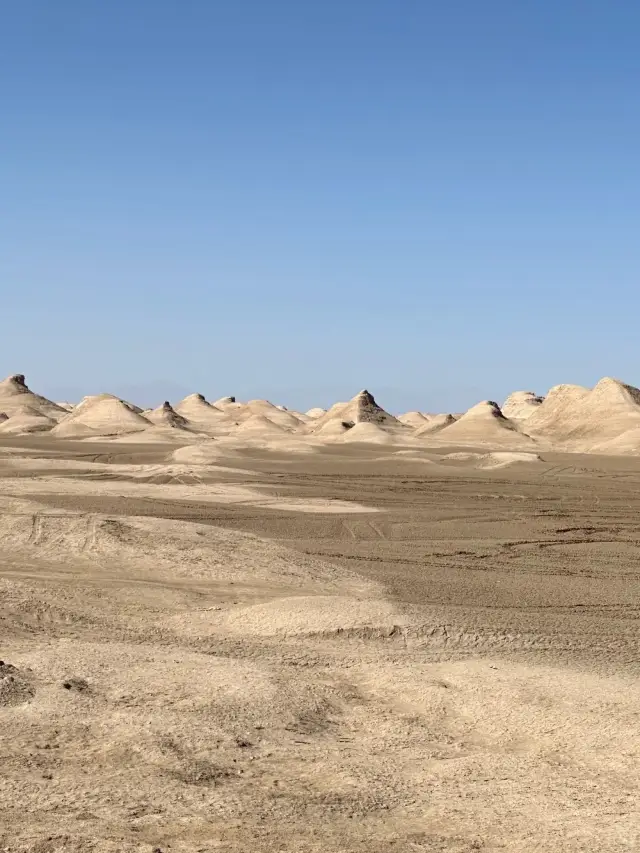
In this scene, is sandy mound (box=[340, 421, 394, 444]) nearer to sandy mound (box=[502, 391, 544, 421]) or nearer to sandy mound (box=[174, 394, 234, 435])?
sandy mound (box=[174, 394, 234, 435])

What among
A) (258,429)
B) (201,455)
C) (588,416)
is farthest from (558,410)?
(201,455)

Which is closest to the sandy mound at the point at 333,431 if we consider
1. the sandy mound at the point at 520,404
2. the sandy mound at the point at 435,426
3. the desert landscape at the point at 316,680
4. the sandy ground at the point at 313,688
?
the sandy mound at the point at 435,426

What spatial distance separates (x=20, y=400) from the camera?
10988cm

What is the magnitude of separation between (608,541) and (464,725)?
536 inches

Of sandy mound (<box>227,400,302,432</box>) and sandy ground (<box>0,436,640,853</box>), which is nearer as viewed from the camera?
sandy ground (<box>0,436,640,853</box>)

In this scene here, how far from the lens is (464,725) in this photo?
27.8 feet

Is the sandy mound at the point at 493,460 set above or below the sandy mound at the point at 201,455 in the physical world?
below

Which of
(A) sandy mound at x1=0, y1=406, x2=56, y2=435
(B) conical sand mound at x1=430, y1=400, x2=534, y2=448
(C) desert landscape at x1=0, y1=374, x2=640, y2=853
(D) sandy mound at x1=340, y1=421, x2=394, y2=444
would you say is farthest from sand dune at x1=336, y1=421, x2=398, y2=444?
(C) desert landscape at x1=0, y1=374, x2=640, y2=853

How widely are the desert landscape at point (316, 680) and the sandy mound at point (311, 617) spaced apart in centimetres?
5

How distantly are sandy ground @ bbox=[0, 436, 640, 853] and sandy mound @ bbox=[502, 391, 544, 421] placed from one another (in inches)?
3940

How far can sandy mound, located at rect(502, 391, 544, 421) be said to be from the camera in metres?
120

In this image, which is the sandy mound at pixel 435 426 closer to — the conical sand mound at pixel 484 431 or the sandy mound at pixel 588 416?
the conical sand mound at pixel 484 431

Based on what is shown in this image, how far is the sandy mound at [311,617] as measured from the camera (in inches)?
457

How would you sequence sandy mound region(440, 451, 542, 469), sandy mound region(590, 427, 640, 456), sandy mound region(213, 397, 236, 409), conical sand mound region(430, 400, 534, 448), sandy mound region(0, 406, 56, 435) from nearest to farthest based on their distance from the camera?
sandy mound region(440, 451, 542, 469) < sandy mound region(590, 427, 640, 456) < conical sand mound region(430, 400, 534, 448) < sandy mound region(0, 406, 56, 435) < sandy mound region(213, 397, 236, 409)
